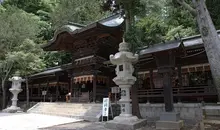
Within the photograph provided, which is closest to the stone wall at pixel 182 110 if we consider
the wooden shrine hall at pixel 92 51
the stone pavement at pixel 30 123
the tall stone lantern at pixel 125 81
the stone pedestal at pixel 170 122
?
the stone pedestal at pixel 170 122

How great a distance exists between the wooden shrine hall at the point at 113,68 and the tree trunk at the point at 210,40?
2249 mm

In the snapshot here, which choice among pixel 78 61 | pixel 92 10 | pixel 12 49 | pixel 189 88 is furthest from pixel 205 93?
pixel 92 10

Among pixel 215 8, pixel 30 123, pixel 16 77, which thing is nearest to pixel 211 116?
pixel 30 123

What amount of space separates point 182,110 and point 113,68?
22.2 ft

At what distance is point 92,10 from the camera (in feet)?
101

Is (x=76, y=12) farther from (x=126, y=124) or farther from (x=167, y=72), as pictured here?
(x=126, y=124)

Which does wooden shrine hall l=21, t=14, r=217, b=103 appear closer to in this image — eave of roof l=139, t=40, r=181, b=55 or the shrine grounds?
eave of roof l=139, t=40, r=181, b=55

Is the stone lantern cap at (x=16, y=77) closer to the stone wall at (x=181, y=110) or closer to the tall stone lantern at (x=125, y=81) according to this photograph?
the stone wall at (x=181, y=110)

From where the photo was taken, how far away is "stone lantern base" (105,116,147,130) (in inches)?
373

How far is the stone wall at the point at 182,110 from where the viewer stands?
1162 centimetres

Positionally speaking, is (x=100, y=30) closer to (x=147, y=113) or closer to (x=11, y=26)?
(x=147, y=113)

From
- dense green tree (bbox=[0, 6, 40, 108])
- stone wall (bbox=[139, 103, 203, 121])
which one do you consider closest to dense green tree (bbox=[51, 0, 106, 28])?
dense green tree (bbox=[0, 6, 40, 108])

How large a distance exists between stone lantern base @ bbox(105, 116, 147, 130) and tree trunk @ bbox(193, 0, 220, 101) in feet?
13.0

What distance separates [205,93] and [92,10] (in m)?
22.4
